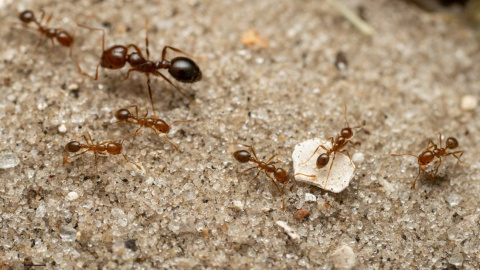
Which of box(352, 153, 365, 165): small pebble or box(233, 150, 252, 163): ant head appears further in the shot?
box(352, 153, 365, 165): small pebble

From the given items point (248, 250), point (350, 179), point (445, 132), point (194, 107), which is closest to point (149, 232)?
point (248, 250)

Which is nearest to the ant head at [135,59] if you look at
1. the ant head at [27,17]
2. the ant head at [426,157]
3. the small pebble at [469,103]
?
the ant head at [27,17]

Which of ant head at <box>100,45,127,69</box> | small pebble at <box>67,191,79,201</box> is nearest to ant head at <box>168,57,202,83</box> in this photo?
ant head at <box>100,45,127,69</box>

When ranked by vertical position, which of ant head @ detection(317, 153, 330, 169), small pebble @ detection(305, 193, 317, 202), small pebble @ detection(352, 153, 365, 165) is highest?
ant head @ detection(317, 153, 330, 169)

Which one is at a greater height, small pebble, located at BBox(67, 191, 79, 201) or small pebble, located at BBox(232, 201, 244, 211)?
small pebble, located at BBox(67, 191, 79, 201)

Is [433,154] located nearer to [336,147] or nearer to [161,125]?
[336,147]

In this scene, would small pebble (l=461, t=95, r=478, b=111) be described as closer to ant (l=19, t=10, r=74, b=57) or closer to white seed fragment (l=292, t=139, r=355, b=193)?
white seed fragment (l=292, t=139, r=355, b=193)

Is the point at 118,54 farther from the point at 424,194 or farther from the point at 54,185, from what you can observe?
the point at 424,194

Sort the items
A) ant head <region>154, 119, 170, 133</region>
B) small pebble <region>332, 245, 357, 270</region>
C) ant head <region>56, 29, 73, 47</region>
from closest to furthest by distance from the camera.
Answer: small pebble <region>332, 245, 357, 270</region> → ant head <region>154, 119, 170, 133</region> → ant head <region>56, 29, 73, 47</region>
